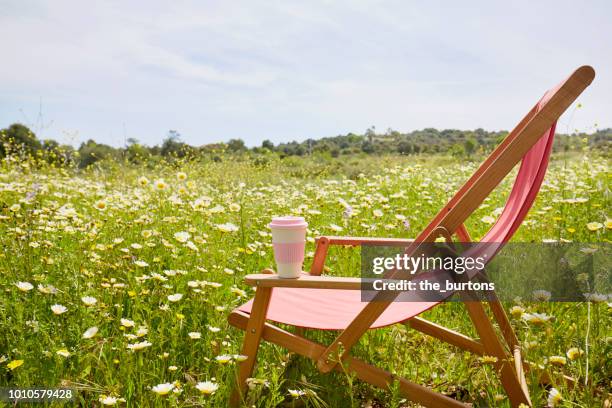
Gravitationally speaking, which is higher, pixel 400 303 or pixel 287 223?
pixel 287 223

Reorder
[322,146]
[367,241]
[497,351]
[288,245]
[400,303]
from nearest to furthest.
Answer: [497,351] → [288,245] → [400,303] → [367,241] → [322,146]

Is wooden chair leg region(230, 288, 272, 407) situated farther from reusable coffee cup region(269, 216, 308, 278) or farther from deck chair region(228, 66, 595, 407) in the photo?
reusable coffee cup region(269, 216, 308, 278)

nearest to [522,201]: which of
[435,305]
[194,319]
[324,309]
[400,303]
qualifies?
[435,305]

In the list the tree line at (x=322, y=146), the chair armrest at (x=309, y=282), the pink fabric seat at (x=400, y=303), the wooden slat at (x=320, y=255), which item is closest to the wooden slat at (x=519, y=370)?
the pink fabric seat at (x=400, y=303)

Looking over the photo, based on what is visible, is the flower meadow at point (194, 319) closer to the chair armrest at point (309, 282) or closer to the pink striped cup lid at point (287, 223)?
the chair armrest at point (309, 282)

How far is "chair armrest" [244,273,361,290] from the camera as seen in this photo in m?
1.74

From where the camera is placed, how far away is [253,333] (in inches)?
76.6

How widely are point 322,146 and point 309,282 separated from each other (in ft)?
75.9

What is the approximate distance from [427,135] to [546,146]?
3088cm

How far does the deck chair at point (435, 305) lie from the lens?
5.32 feet

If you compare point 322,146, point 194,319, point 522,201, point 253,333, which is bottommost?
point 194,319

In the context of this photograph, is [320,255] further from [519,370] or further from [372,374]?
[519,370]

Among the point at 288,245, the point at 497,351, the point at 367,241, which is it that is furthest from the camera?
the point at 367,241

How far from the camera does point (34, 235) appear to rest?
3.07 m
